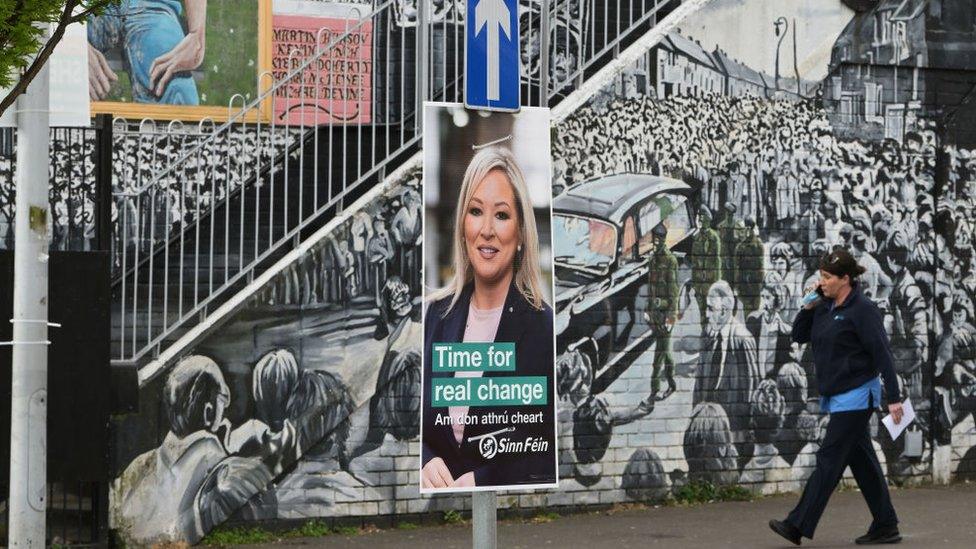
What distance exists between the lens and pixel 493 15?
642 cm

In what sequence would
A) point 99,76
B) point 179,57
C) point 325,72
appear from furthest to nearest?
1. point 179,57
2. point 99,76
3. point 325,72

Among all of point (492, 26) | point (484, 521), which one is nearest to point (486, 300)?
point (484, 521)

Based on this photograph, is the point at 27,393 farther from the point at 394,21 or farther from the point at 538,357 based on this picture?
the point at 394,21

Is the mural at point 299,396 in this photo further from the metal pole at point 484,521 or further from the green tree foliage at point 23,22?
the metal pole at point 484,521

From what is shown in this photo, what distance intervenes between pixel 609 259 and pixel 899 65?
2911mm

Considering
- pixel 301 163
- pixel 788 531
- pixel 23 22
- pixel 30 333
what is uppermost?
pixel 23 22

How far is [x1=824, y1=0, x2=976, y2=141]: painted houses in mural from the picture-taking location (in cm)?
1112

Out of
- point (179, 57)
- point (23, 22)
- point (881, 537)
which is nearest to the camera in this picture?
point (23, 22)

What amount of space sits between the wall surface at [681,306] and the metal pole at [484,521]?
3.17 metres

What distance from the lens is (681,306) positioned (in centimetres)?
1058

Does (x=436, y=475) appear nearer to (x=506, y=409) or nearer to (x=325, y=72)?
(x=506, y=409)

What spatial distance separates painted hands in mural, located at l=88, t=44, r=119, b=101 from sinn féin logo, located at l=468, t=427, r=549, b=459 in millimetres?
6639

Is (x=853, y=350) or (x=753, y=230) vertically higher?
(x=753, y=230)

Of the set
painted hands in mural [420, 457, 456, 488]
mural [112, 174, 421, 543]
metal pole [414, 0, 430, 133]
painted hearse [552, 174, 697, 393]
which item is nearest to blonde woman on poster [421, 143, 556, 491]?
painted hands in mural [420, 457, 456, 488]
